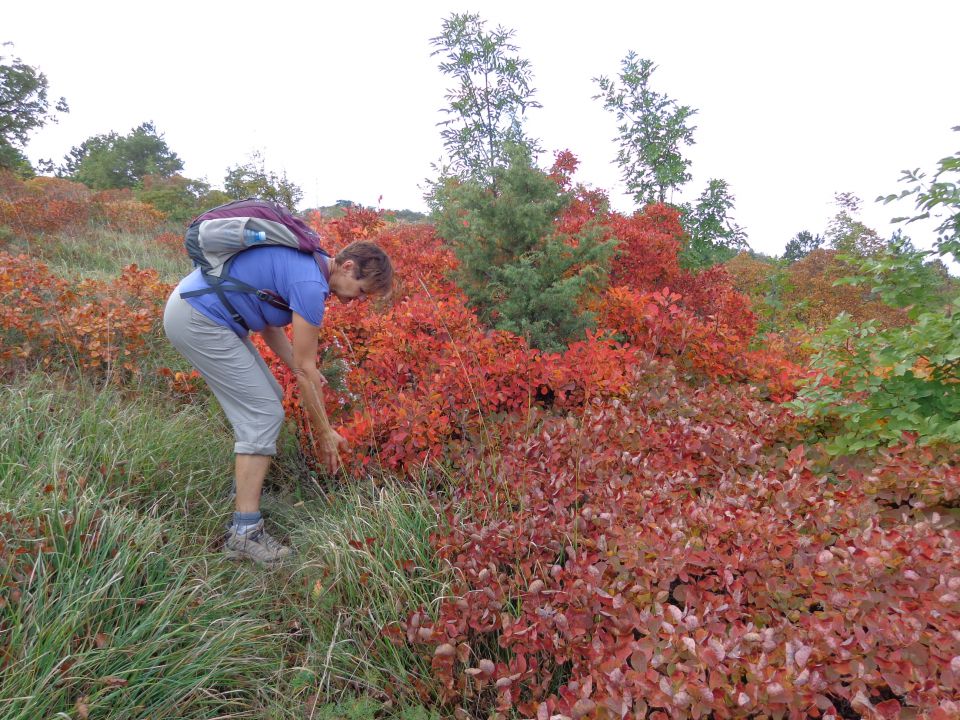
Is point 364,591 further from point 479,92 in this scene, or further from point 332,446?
point 479,92

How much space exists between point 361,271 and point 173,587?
4.90 ft

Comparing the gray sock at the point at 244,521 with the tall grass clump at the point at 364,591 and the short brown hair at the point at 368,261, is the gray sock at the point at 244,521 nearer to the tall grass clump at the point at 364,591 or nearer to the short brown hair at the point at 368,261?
the tall grass clump at the point at 364,591

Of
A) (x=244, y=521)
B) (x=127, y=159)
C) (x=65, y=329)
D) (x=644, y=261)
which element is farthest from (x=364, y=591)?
(x=127, y=159)

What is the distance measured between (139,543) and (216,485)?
2.93 feet

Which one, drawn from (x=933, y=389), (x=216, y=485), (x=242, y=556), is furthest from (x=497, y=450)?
(x=933, y=389)

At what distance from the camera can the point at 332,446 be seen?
286 centimetres

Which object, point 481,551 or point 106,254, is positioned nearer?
point 481,551

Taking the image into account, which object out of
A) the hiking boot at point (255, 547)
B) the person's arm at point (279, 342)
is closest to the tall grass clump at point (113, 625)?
the hiking boot at point (255, 547)

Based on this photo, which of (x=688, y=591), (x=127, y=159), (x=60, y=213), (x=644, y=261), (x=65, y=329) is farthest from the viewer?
(x=127, y=159)

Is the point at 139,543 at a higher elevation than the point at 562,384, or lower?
lower

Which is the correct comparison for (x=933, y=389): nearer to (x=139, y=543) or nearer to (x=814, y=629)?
(x=814, y=629)

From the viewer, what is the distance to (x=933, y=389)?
8.54 feet

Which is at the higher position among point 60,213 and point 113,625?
point 60,213

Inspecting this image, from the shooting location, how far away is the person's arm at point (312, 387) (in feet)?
8.33
